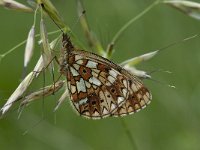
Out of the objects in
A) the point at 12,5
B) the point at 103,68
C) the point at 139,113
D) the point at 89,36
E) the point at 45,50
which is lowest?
the point at 139,113

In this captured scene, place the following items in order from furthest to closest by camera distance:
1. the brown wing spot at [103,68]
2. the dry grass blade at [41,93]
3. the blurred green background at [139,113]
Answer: the blurred green background at [139,113]
the brown wing spot at [103,68]
the dry grass blade at [41,93]

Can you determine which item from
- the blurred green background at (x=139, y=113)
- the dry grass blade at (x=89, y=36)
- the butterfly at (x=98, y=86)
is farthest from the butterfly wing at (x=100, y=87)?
the blurred green background at (x=139, y=113)

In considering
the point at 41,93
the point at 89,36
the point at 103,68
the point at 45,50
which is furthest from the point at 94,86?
the point at 45,50

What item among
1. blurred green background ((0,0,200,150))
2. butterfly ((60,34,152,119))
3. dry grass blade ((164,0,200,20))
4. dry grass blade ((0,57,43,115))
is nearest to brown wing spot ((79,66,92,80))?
butterfly ((60,34,152,119))

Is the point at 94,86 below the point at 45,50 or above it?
below

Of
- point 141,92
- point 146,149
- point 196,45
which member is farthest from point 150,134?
point 141,92

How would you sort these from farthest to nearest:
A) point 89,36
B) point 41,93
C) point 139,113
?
point 139,113 → point 89,36 → point 41,93

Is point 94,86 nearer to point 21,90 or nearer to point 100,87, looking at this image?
point 100,87

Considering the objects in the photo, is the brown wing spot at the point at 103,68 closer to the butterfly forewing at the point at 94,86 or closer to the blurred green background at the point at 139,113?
the butterfly forewing at the point at 94,86
